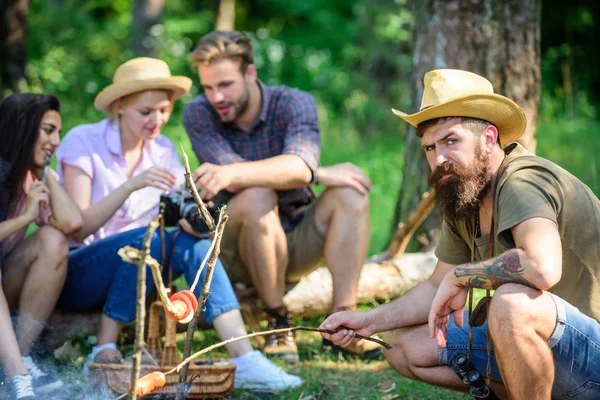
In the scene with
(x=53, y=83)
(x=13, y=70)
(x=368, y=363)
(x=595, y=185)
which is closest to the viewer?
(x=368, y=363)

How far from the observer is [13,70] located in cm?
1057

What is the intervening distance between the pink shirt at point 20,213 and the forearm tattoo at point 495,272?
226cm

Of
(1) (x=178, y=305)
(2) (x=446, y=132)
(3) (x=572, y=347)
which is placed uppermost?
(2) (x=446, y=132)

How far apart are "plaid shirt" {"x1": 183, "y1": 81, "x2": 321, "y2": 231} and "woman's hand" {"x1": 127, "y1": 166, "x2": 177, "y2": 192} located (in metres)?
0.58

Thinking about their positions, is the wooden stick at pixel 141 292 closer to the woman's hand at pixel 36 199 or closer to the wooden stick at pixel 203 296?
the wooden stick at pixel 203 296

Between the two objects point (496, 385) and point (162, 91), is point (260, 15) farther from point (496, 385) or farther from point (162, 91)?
point (496, 385)

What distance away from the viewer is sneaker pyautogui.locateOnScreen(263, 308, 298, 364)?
461 cm

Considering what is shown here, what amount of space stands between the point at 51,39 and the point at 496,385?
13.6 m

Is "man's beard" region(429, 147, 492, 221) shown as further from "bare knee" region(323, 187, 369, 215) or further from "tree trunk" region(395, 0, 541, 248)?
"tree trunk" region(395, 0, 541, 248)

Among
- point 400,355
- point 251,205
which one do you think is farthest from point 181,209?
point 400,355

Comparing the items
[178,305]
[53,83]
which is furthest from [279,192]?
[53,83]

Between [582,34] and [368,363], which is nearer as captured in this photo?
[368,363]

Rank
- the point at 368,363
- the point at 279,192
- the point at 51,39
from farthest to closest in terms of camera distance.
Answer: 1. the point at 51,39
2. the point at 279,192
3. the point at 368,363

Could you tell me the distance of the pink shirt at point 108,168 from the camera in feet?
15.0
